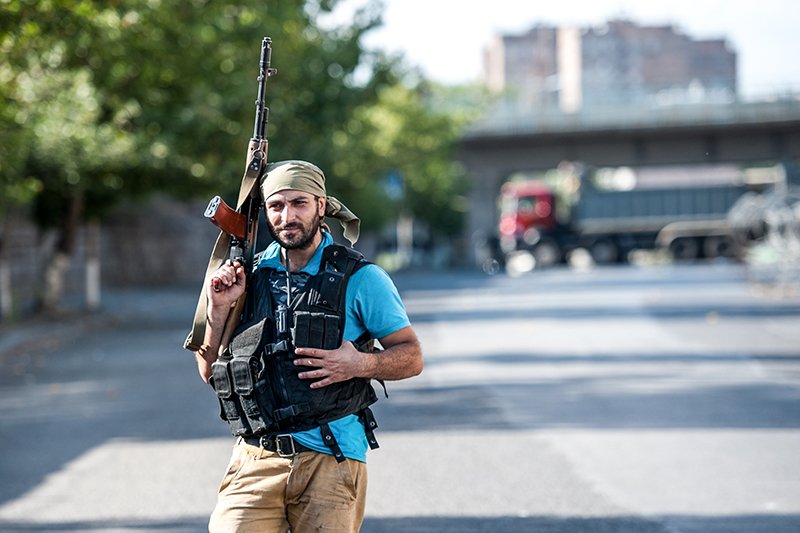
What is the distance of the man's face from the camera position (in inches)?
171

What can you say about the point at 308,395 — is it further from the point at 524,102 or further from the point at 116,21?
the point at 524,102

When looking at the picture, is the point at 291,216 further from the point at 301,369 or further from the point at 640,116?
the point at 640,116

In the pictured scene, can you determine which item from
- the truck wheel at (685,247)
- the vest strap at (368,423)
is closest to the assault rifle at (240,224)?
the vest strap at (368,423)

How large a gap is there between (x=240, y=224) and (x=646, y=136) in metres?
55.4

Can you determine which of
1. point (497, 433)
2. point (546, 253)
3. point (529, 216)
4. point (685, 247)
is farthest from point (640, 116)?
point (497, 433)

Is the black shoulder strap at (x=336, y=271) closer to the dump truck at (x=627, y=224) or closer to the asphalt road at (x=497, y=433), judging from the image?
the asphalt road at (x=497, y=433)

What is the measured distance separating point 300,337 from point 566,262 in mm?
55635

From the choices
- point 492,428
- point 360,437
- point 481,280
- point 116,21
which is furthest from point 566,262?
point 360,437

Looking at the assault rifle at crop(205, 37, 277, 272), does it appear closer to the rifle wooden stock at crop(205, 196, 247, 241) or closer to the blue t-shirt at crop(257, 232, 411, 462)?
the rifle wooden stock at crop(205, 196, 247, 241)

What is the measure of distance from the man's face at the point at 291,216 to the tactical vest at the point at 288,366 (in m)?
0.13

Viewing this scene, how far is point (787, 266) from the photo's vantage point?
30.9m

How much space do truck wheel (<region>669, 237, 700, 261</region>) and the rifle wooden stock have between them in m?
55.2

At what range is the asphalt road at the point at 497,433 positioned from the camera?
7.80 meters

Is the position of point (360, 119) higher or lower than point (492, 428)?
higher
